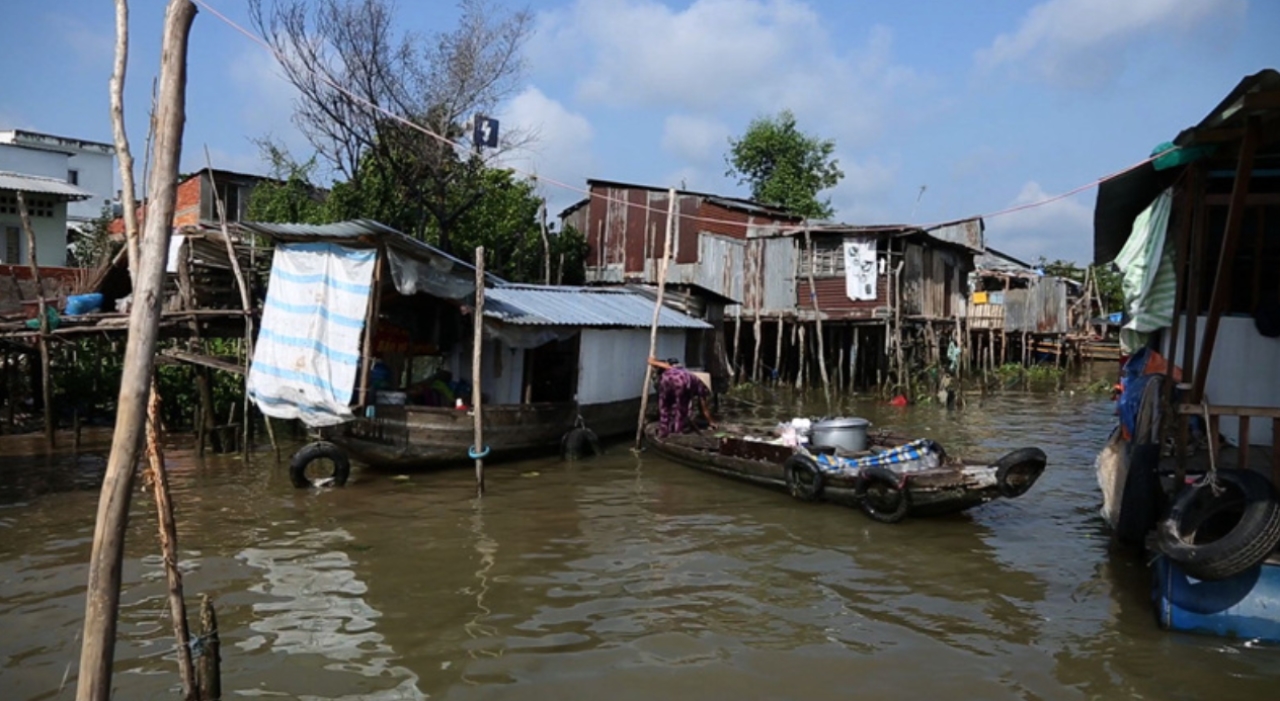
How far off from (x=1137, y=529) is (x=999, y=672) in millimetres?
1727

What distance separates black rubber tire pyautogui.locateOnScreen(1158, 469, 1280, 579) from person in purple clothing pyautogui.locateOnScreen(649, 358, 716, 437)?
8419 millimetres

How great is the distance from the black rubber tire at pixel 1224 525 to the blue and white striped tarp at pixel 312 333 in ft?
29.8

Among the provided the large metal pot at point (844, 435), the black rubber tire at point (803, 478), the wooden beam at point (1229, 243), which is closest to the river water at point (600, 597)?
the black rubber tire at point (803, 478)

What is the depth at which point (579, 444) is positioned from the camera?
14.1m

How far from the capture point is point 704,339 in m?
19.4

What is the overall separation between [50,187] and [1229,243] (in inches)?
967

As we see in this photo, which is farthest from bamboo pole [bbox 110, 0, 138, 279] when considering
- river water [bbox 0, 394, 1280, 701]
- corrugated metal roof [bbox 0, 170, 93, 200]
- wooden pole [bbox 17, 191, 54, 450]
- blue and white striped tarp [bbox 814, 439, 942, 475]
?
corrugated metal roof [bbox 0, 170, 93, 200]

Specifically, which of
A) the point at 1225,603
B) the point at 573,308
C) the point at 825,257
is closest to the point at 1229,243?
the point at 1225,603

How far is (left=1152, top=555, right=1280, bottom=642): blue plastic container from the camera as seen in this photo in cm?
586

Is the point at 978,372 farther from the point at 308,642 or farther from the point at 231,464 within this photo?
the point at 308,642

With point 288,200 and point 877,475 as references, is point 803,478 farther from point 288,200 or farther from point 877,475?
point 288,200

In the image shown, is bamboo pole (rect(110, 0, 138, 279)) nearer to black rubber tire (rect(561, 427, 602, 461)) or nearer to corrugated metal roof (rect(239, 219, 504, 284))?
corrugated metal roof (rect(239, 219, 504, 284))

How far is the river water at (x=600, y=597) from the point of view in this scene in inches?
231

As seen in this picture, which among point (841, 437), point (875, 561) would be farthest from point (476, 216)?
point (875, 561)
